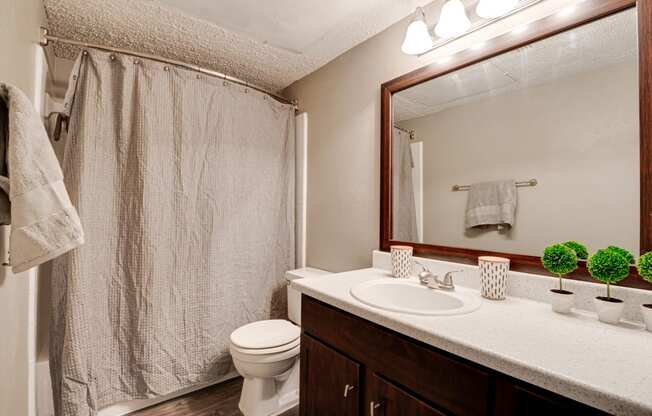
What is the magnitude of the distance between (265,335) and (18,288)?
3.59 feet

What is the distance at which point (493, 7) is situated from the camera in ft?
3.63

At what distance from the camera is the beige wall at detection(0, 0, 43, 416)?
0.84 metres

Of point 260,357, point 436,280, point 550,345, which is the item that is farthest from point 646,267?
point 260,357

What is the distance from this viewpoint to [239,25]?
1.59m

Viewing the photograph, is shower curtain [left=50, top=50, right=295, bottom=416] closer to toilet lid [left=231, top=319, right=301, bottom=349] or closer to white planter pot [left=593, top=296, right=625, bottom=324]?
toilet lid [left=231, top=319, right=301, bottom=349]

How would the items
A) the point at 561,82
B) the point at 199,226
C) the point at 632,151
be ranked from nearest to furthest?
the point at 632,151
the point at 561,82
the point at 199,226

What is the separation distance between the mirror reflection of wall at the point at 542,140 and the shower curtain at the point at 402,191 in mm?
40

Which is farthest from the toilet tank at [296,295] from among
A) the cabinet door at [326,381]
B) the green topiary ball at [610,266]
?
the green topiary ball at [610,266]

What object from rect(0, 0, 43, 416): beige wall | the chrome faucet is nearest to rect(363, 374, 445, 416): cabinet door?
the chrome faucet

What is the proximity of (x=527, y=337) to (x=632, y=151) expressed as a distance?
70cm

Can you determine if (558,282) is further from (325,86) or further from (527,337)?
(325,86)

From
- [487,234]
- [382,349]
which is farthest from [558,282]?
[382,349]

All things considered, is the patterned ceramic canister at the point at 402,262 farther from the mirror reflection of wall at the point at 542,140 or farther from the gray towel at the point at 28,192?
the gray towel at the point at 28,192

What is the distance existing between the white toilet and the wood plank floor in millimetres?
137
